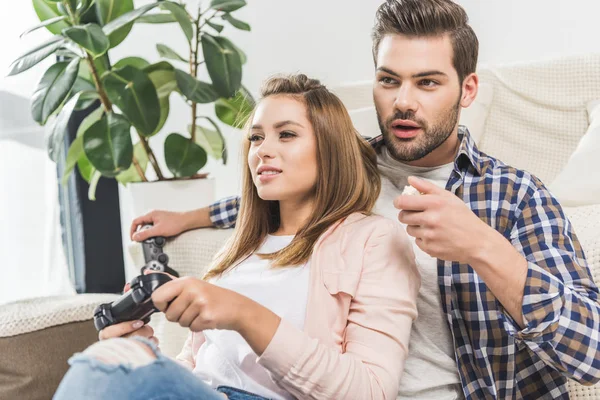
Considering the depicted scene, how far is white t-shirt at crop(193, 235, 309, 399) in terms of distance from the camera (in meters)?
1.16

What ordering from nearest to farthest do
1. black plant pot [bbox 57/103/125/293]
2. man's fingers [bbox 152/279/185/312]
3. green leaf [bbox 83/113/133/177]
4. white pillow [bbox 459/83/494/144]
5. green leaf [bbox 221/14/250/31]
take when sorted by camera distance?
man's fingers [bbox 152/279/185/312], white pillow [bbox 459/83/494/144], green leaf [bbox 83/113/133/177], green leaf [bbox 221/14/250/31], black plant pot [bbox 57/103/125/293]

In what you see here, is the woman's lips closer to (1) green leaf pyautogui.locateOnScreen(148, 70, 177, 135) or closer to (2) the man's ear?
(2) the man's ear

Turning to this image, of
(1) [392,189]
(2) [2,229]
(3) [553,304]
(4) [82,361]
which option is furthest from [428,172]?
(2) [2,229]

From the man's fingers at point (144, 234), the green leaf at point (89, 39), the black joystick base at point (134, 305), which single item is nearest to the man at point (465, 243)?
the black joystick base at point (134, 305)

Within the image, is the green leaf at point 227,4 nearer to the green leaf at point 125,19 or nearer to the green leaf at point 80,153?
the green leaf at point 125,19

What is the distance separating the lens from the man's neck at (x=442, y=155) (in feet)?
4.73

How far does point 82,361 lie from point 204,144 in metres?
1.84

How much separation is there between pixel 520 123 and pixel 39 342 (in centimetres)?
128

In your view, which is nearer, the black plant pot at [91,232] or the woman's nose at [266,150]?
the woman's nose at [266,150]

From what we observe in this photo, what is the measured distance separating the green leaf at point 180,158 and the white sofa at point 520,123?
1.38 ft

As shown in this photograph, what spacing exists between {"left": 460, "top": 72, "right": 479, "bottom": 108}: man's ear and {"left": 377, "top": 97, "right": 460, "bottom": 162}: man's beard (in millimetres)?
65

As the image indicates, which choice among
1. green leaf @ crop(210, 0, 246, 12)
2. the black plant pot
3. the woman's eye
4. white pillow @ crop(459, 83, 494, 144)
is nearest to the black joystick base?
the woman's eye

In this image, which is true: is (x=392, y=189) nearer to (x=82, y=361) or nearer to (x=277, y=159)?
(x=277, y=159)

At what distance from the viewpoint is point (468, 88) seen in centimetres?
148
